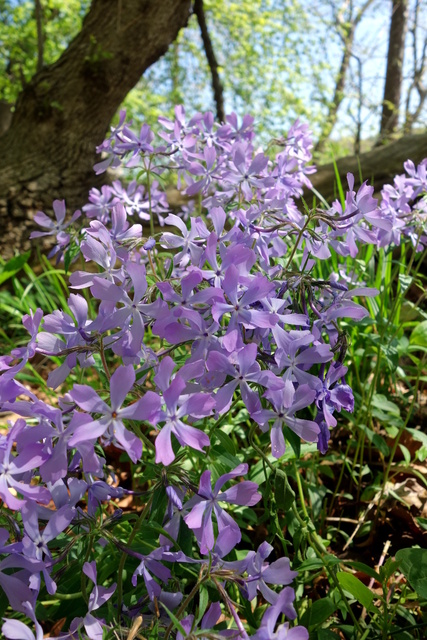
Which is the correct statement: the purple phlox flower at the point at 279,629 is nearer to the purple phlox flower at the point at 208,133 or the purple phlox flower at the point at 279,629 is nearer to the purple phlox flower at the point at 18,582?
the purple phlox flower at the point at 18,582

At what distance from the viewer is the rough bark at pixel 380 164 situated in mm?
3725

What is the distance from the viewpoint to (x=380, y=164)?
3854mm

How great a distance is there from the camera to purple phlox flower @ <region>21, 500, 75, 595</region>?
77 centimetres

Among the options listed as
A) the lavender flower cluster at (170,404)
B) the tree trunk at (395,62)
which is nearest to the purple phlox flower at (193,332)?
the lavender flower cluster at (170,404)

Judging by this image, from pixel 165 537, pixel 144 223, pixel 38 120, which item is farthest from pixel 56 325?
pixel 38 120

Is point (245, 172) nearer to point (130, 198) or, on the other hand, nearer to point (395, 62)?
point (130, 198)

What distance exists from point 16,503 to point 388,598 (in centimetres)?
76

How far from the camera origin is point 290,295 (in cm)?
101

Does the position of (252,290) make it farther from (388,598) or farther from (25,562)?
(388,598)

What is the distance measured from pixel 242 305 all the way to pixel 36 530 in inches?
17.3

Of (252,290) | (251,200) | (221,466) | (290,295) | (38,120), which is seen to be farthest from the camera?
(38,120)

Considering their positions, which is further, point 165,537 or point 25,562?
point 165,537

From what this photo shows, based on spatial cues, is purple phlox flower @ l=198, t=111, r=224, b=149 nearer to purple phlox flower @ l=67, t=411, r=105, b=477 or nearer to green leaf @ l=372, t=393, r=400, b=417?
green leaf @ l=372, t=393, r=400, b=417

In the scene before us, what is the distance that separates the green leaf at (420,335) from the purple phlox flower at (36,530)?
3.93ft
